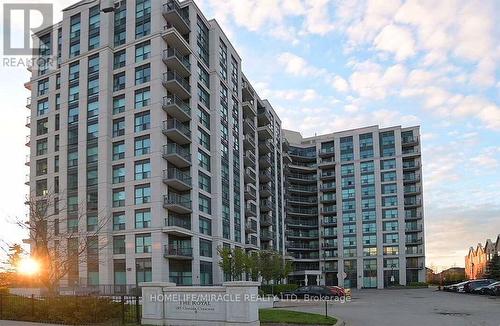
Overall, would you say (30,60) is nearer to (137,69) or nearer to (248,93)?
(137,69)

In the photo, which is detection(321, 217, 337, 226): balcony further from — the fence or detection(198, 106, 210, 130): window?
the fence

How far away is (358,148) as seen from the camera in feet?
375

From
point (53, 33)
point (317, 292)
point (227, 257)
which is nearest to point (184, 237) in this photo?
point (227, 257)

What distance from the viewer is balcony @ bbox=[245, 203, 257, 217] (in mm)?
71188

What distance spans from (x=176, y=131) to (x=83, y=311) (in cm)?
3211

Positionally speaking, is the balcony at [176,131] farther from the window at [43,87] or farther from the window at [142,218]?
the window at [43,87]

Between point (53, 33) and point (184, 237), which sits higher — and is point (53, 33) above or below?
above

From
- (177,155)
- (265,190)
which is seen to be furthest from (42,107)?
(265,190)

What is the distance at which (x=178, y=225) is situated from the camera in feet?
174

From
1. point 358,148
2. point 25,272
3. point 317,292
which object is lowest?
point 317,292

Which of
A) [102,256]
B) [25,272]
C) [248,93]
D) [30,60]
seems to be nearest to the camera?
[25,272]

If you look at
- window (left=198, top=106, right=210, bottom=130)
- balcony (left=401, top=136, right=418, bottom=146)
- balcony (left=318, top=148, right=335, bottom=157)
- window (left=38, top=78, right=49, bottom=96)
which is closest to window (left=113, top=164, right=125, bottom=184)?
window (left=198, top=106, right=210, bottom=130)

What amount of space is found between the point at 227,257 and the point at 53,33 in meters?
33.0

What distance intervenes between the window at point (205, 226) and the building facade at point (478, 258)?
320 feet
